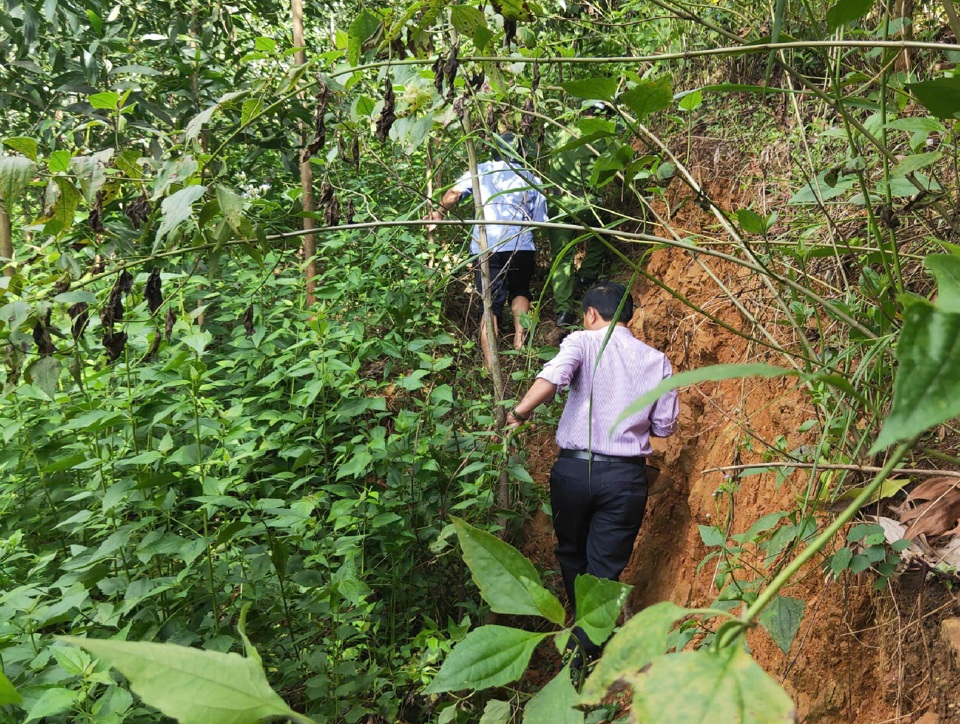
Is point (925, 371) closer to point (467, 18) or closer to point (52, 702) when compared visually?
point (467, 18)

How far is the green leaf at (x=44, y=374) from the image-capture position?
1.27 metres

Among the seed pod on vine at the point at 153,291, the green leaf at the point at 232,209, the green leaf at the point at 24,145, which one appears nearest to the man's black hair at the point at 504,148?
the green leaf at the point at 232,209

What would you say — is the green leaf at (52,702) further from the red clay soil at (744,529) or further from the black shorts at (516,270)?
the black shorts at (516,270)

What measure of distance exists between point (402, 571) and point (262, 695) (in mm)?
2894

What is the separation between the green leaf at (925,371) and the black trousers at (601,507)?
309 cm

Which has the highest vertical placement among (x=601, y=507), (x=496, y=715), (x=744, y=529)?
(x=496, y=715)

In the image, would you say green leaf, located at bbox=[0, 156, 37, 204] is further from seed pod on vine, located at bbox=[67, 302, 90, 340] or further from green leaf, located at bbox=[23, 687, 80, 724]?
green leaf, located at bbox=[23, 687, 80, 724]

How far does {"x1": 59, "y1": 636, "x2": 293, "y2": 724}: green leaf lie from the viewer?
38 centimetres

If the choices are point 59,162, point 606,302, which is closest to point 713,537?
point 59,162

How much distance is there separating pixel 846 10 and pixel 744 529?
2628mm

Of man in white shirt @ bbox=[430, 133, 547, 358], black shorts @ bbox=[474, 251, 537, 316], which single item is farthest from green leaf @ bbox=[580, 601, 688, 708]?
black shorts @ bbox=[474, 251, 537, 316]

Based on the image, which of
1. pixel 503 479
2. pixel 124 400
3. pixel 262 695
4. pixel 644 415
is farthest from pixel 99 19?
pixel 262 695

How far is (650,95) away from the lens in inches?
38.3

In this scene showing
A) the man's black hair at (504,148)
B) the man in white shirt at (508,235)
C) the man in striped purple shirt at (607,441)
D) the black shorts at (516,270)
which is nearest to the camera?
the man's black hair at (504,148)
